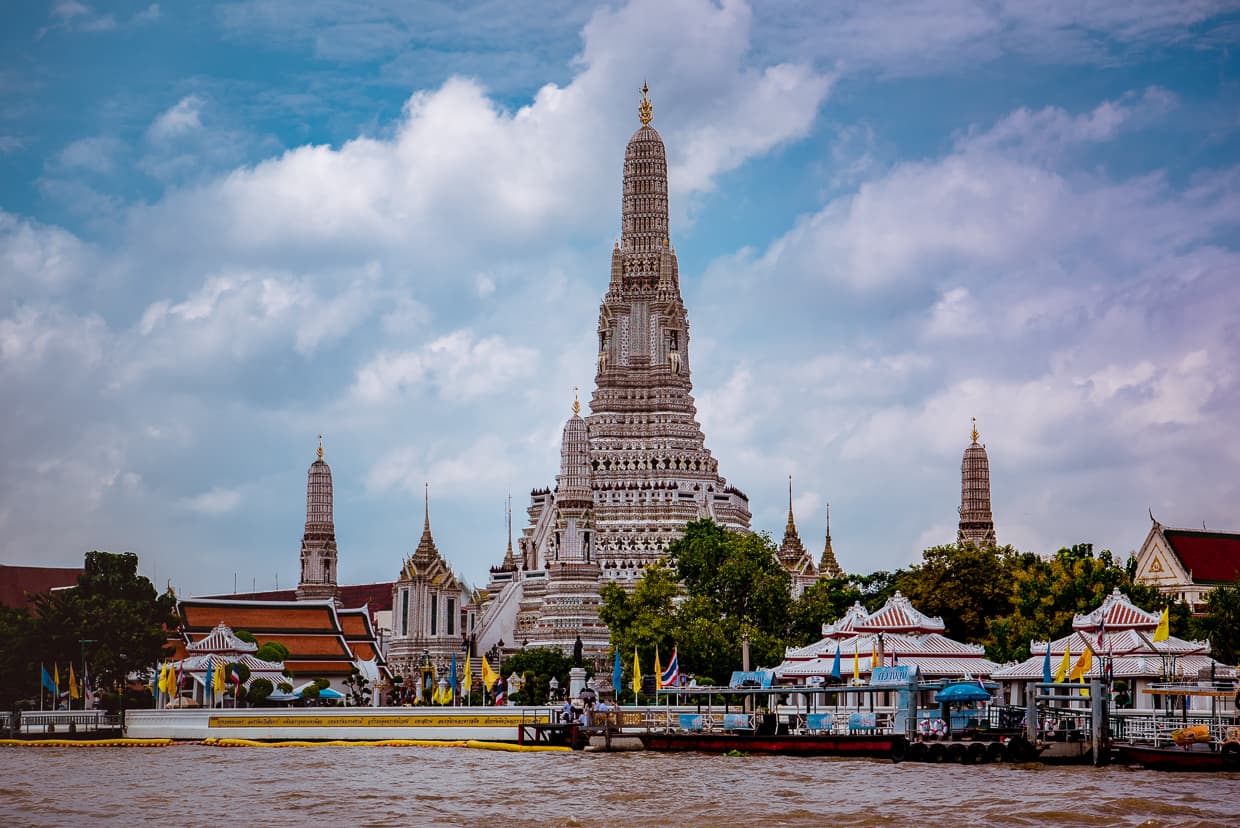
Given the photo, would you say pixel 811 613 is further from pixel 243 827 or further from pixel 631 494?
pixel 243 827

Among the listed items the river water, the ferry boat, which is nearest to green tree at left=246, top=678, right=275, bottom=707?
the river water

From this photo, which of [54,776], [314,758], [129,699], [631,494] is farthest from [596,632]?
[54,776]

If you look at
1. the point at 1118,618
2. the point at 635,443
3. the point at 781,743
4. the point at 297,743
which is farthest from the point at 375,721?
the point at 635,443

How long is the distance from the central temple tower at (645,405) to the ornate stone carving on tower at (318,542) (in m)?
17.6

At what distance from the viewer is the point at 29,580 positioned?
3723 inches

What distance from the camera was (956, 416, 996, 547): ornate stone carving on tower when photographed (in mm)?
96562

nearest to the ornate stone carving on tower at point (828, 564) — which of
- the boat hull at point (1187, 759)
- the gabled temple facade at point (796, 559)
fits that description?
the gabled temple facade at point (796, 559)

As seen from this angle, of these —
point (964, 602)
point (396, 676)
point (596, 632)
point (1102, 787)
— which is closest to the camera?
point (1102, 787)

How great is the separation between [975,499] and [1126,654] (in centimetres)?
4828

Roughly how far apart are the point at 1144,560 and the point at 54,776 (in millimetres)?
50205

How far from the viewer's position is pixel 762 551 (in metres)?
68.6

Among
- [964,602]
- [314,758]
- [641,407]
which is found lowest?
[314,758]

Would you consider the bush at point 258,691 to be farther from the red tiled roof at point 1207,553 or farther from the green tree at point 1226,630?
the red tiled roof at point 1207,553

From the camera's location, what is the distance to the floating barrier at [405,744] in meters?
49.7
